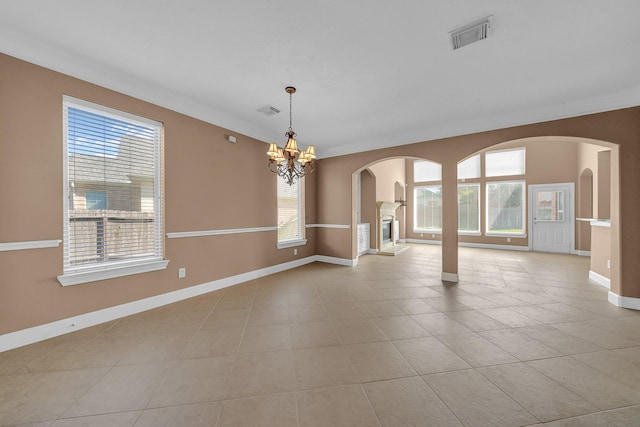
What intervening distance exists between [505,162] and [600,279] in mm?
4855

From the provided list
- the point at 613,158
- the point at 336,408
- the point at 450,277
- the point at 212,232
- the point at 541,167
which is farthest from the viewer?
the point at 541,167

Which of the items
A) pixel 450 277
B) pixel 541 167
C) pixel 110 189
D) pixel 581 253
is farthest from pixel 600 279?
pixel 110 189

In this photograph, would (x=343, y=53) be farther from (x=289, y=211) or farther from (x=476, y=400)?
(x=289, y=211)

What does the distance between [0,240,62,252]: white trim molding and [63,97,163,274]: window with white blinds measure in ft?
0.42

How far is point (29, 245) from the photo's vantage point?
89.4 inches

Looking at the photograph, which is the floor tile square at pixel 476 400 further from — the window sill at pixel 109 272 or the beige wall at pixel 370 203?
the beige wall at pixel 370 203

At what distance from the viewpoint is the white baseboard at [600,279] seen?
3.89m

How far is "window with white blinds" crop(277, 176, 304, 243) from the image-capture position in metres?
5.21

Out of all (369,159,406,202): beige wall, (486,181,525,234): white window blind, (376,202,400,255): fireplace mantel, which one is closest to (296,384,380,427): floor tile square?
(376,202,400,255): fireplace mantel

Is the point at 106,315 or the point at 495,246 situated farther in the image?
the point at 495,246

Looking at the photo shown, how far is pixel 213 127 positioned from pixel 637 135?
5.83 metres

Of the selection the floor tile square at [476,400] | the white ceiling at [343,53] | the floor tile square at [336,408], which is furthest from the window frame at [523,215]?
the floor tile square at [336,408]

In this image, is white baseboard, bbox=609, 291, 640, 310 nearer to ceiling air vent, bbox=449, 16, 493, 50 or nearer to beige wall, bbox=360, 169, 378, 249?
ceiling air vent, bbox=449, 16, 493, 50

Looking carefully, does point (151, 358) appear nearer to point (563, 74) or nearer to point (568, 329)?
point (568, 329)
